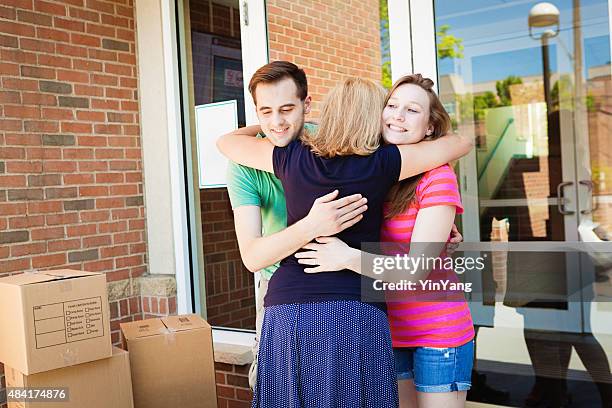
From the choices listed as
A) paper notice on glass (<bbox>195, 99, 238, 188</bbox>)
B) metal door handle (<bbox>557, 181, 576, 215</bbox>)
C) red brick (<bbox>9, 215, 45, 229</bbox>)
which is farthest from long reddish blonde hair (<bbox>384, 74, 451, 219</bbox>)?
metal door handle (<bbox>557, 181, 576, 215</bbox>)

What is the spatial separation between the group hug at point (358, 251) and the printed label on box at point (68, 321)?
2.56 feet

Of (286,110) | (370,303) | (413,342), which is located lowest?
(413,342)

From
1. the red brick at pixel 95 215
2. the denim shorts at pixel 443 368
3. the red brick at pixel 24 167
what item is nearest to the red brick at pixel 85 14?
the red brick at pixel 24 167

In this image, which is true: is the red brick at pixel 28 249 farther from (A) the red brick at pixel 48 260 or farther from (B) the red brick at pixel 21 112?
(B) the red brick at pixel 21 112

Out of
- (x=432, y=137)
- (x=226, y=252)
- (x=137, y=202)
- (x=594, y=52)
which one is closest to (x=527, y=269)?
(x=594, y=52)

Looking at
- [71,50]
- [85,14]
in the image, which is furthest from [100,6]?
[71,50]

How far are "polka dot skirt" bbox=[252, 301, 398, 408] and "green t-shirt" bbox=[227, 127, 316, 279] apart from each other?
1.32ft

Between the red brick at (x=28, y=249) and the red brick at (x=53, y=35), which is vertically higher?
the red brick at (x=53, y=35)

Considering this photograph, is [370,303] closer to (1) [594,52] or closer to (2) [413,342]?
(2) [413,342]

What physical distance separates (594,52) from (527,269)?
187cm

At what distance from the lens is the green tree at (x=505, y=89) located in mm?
5789

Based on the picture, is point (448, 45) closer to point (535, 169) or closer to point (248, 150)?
point (535, 169)

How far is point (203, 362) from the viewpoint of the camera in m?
2.83

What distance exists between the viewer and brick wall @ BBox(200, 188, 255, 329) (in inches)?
152
